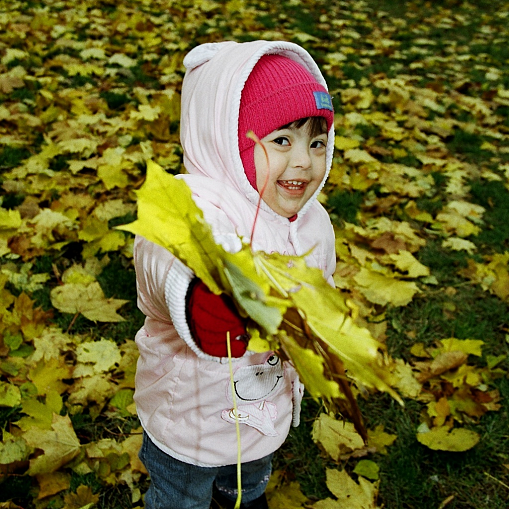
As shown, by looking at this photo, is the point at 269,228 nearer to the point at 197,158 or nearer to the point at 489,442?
the point at 197,158

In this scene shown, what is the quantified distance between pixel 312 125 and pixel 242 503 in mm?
1197

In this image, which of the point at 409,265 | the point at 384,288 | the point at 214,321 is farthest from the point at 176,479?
the point at 409,265

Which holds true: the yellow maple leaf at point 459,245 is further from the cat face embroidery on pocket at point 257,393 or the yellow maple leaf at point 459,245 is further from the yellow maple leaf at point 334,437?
the cat face embroidery on pocket at point 257,393

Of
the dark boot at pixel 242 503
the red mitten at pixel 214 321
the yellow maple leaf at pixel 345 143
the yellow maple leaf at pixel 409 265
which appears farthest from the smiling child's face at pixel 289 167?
the yellow maple leaf at pixel 345 143

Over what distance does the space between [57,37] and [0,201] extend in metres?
2.92

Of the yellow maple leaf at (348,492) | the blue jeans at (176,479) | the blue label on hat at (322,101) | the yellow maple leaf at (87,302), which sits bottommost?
the yellow maple leaf at (348,492)

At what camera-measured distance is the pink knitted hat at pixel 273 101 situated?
127 centimetres

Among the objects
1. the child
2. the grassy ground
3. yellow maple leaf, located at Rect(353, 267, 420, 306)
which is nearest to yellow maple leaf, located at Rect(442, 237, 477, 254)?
the grassy ground

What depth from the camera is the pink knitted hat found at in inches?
50.2

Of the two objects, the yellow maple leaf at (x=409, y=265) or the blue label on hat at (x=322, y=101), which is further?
the yellow maple leaf at (x=409, y=265)

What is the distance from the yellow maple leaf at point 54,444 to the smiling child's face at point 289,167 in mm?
1073

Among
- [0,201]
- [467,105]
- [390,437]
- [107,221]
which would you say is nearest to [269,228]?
[390,437]

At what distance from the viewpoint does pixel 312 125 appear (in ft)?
4.40

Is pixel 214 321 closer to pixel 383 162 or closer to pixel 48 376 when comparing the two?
pixel 48 376
